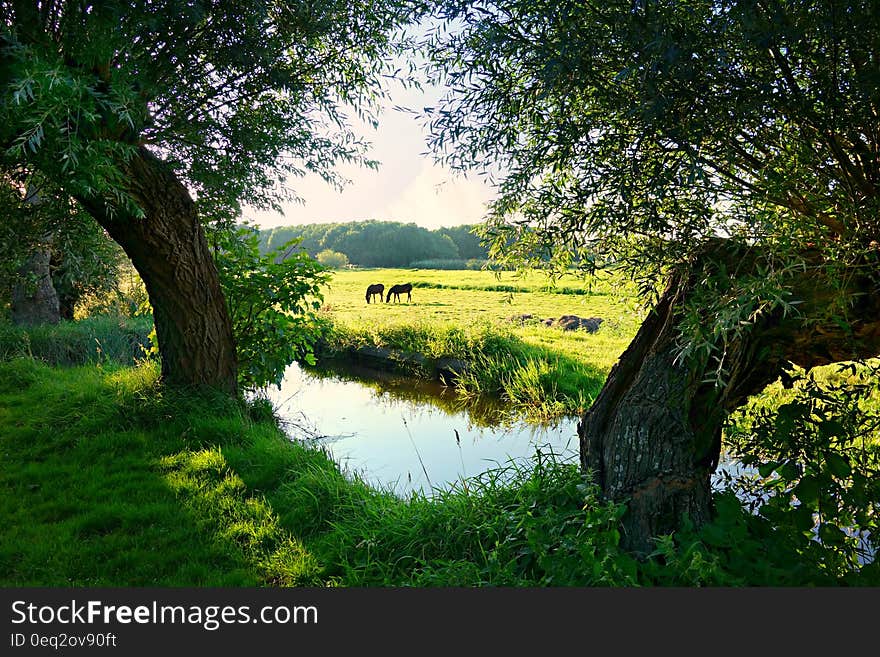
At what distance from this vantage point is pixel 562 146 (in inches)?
113

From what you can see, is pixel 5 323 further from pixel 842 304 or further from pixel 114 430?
pixel 842 304

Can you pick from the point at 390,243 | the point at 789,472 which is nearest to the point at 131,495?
the point at 789,472

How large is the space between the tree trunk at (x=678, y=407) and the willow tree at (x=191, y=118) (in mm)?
3279

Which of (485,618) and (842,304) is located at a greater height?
(842,304)

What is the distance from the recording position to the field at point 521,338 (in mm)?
4605

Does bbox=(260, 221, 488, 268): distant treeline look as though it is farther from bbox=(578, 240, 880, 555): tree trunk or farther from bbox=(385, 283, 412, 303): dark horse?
bbox=(578, 240, 880, 555): tree trunk

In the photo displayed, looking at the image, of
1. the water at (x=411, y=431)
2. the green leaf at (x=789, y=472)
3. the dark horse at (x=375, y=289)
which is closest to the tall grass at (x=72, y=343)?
the water at (x=411, y=431)

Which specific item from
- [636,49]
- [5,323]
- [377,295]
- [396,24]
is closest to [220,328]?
[396,24]

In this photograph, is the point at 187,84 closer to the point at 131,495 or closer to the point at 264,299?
the point at 264,299

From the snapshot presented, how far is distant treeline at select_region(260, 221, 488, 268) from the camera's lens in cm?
3894

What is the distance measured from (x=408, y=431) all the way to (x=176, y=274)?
399 centimetres

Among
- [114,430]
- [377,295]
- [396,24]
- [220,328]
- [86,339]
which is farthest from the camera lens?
[377,295]

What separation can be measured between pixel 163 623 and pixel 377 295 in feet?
77.0

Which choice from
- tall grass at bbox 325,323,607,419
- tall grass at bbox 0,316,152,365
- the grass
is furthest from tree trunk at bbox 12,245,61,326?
the grass
